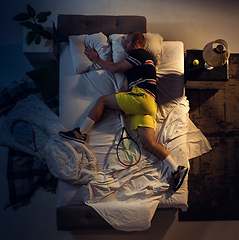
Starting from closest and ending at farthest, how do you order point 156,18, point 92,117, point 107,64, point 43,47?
point 92,117
point 107,64
point 43,47
point 156,18

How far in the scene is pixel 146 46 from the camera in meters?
2.22

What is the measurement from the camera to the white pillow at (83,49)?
225cm

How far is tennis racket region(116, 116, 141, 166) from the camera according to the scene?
6.63 ft

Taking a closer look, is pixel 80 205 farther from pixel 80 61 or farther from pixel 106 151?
pixel 80 61

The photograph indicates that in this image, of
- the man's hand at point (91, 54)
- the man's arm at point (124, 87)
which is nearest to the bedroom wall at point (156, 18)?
the man's hand at point (91, 54)

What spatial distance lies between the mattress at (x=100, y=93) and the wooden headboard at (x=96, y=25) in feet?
0.60

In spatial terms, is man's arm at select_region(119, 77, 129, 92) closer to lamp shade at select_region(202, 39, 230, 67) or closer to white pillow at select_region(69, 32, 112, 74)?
white pillow at select_region(69, 32, 112, 74)

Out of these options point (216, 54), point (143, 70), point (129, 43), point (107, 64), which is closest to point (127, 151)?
point (143, 70)

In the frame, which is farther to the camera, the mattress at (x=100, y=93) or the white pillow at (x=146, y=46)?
the white pillow at (x=146, y=46)

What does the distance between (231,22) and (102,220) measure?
9.86 feet

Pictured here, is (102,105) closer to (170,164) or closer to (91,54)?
(91,54)

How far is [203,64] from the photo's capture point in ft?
7.20

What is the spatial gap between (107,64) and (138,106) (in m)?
0.58

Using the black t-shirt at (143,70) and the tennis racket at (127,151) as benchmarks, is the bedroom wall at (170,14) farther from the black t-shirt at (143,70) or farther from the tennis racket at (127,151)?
the tennis racket at (127,151)
